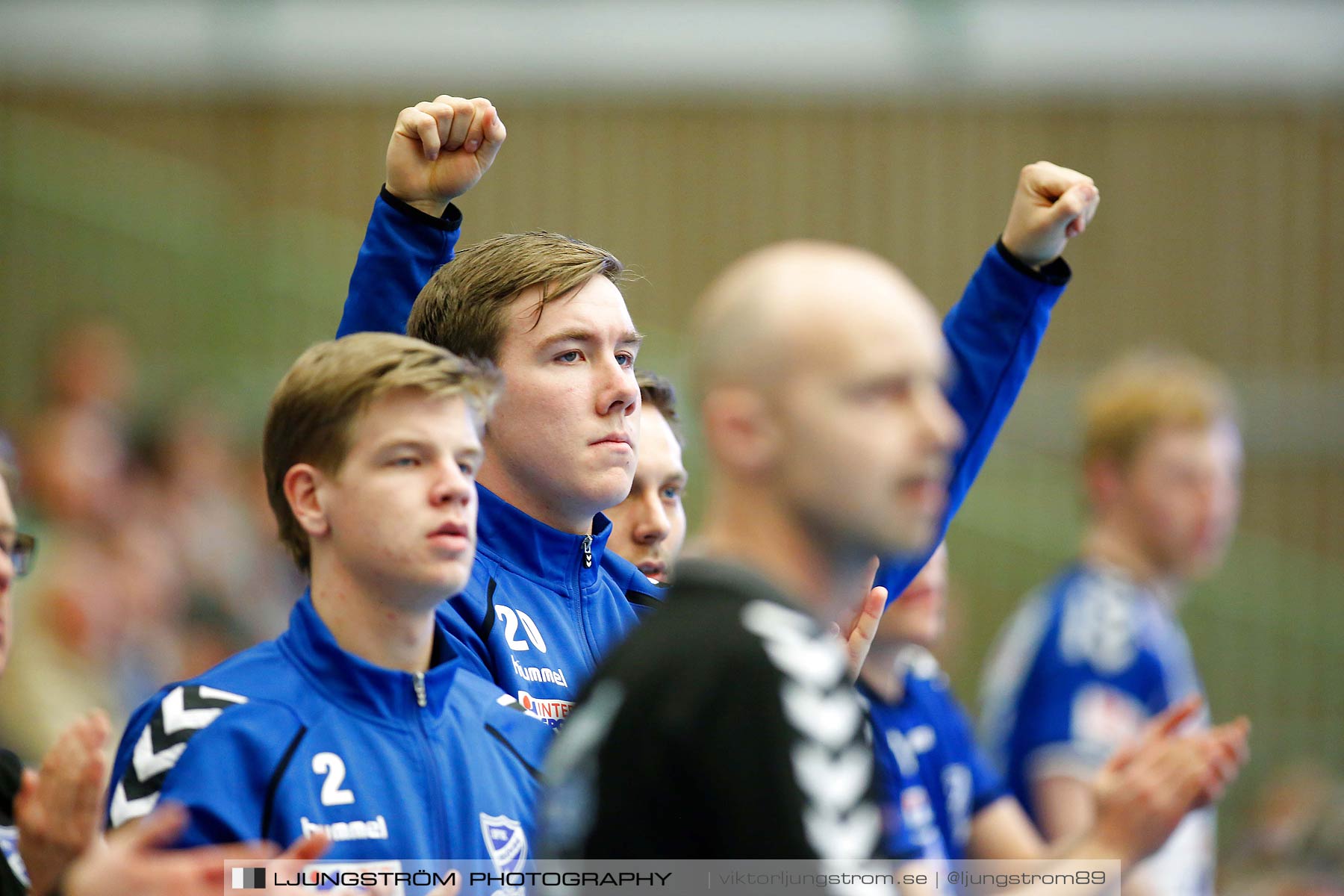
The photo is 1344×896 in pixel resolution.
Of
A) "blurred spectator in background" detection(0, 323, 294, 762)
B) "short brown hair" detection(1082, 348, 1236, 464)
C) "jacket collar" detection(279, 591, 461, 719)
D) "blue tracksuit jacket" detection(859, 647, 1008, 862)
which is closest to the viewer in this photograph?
"jacket collar" detection(279, 591, 461, 719)

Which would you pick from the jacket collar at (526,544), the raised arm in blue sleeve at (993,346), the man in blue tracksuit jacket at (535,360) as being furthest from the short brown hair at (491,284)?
the raised arm in blue sleeve at (993,346)

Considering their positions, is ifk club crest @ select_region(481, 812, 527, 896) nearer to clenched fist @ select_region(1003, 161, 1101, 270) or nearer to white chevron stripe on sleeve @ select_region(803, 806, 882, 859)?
white chevron stripe on sleeve @ select_region(803, 806, 882, 859)

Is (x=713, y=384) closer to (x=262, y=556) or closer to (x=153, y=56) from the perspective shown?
(x=262, y=556)

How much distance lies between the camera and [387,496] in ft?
7.39

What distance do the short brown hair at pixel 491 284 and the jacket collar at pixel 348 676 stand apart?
2.19ft

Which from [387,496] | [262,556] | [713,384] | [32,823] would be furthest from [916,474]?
[262,556]

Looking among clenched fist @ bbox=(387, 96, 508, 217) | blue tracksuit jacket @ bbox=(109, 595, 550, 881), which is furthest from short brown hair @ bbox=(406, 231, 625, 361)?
blue tracksuit jacket @ bbox=(109, 595, 550, 881)

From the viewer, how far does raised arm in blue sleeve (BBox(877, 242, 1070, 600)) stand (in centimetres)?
309

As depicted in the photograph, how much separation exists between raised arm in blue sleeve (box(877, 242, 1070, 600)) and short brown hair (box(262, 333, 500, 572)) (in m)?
1.10

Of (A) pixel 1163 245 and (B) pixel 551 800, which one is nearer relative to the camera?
(B) pixel 551 800

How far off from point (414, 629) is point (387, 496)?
22cm

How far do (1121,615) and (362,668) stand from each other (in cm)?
356

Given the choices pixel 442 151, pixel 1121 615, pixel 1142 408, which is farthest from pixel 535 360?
pixel 1142 408

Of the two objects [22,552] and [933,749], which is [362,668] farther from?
[933,749]
